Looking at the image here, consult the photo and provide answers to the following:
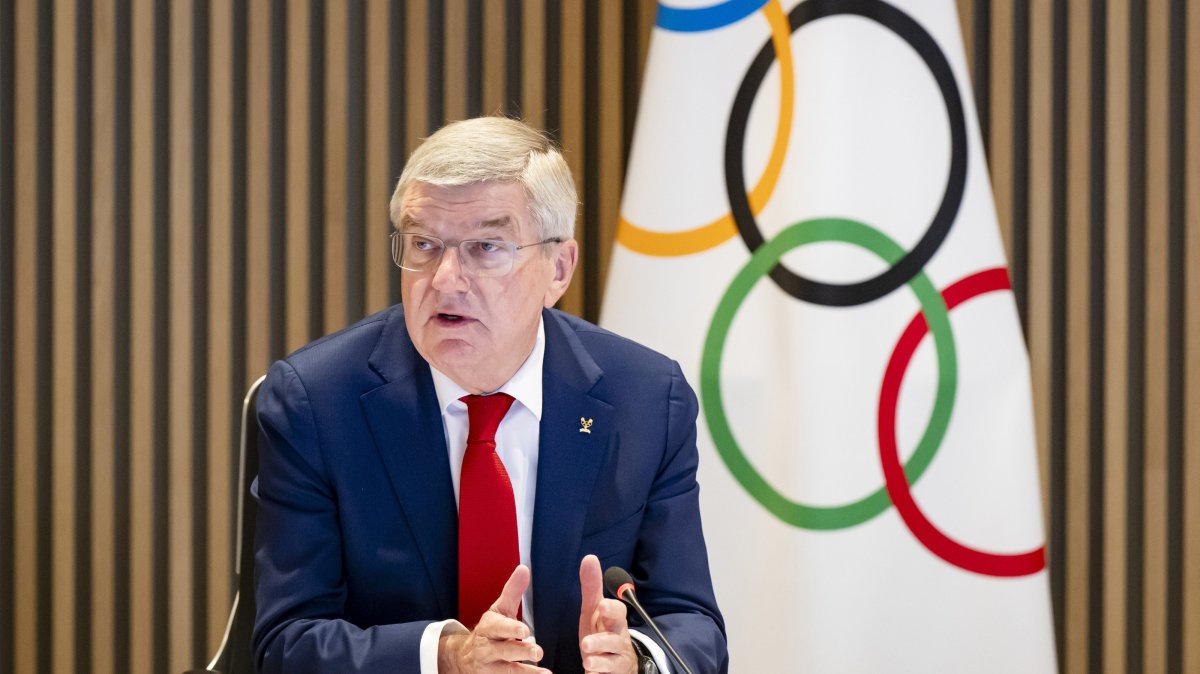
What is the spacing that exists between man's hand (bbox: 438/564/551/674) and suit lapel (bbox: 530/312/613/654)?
19cm

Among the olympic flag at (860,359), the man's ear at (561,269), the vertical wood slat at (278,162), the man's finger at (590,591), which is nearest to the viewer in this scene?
the man's finger at (590,591)

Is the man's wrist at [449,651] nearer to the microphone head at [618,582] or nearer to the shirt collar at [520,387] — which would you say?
the microphone head at [618,582]

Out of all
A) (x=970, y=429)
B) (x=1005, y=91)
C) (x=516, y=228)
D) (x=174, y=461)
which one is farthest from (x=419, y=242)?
(x=1005, y=91)

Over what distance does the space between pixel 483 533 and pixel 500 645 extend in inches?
9.4

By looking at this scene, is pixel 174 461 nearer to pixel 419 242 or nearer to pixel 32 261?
pixel 32 261

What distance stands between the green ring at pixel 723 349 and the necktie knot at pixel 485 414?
2.75ft

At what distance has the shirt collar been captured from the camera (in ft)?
5.61

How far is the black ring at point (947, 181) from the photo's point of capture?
2396mm

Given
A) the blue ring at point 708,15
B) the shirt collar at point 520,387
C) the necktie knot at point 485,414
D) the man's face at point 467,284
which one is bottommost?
the necktie knot at point 485,414

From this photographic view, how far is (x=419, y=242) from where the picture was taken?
5.32 ft

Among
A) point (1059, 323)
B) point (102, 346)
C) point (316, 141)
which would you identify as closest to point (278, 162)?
point (316, 141)

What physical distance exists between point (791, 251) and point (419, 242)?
40.1 inches
